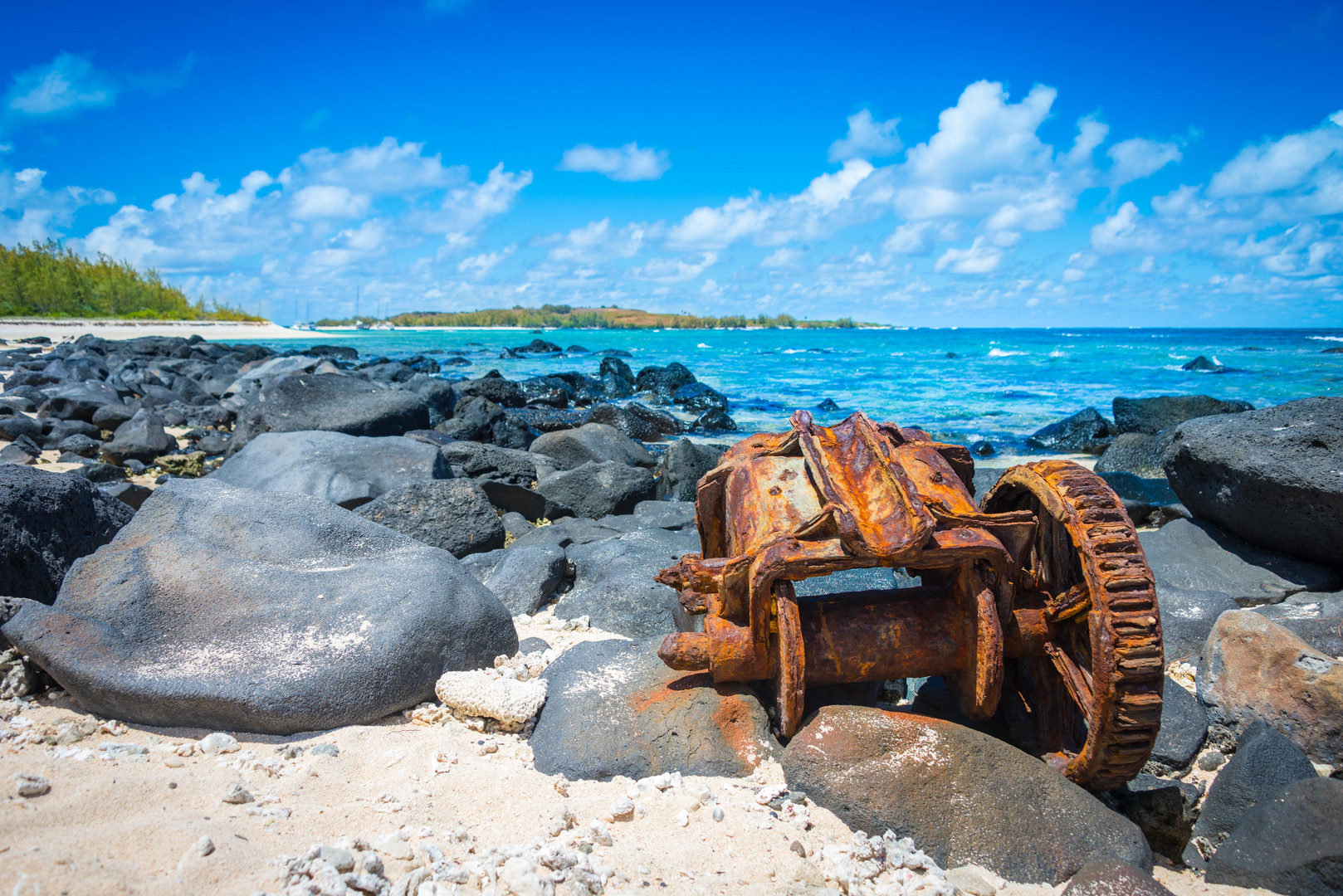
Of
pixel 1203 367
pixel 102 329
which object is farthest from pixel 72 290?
pixel 1203 367

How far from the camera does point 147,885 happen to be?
1.78 metres

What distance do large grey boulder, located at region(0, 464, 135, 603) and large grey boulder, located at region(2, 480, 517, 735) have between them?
1.72ft

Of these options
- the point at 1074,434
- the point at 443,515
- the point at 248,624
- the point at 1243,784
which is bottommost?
the point at 1074,434

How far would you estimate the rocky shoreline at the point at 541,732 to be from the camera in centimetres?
210

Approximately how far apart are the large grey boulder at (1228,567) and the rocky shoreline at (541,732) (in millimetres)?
22

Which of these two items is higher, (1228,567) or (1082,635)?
(1082,635)

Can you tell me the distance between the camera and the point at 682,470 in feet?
28.5

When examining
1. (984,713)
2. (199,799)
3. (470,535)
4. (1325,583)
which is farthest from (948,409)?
(199,799)

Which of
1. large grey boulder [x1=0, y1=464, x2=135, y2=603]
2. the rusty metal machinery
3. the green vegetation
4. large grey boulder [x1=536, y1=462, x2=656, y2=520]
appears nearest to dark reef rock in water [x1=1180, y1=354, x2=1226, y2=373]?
large grey boulder [x1=536, y1=462, x2=656, y2=520]

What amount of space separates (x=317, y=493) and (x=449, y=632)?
11.5 feet

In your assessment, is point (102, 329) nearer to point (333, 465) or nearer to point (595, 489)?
point (333, 465)

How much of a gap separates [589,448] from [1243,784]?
8.20m

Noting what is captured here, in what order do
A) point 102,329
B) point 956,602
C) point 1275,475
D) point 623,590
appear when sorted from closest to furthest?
point 956,602, point 623,590, point 1275,475, point 102,329

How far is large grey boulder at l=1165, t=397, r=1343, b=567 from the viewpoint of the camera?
449 cm
